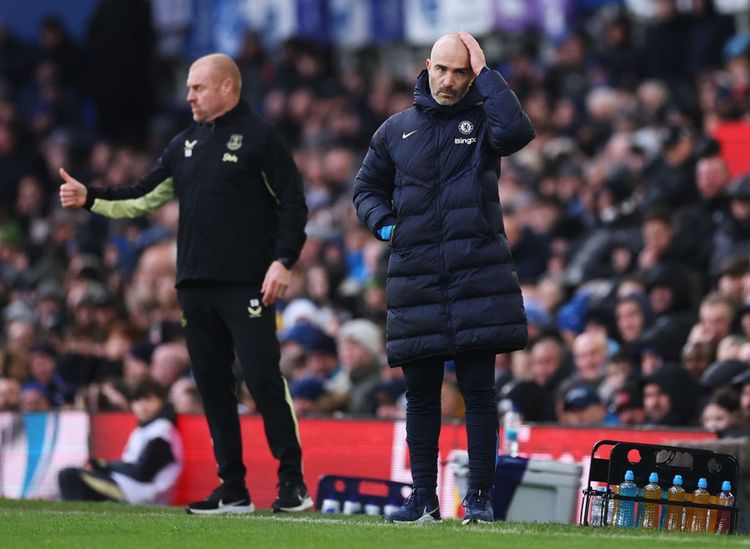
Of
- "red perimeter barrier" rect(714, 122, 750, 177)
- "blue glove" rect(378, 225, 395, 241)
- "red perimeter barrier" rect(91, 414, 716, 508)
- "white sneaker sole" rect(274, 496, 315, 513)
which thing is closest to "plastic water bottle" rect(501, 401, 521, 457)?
"red perimeter barrier" rect(91, 414, 716, 508)

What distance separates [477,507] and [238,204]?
2.14 metres

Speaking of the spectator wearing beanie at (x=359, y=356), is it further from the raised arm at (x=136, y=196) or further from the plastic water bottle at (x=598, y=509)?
the plastic water bottle at (x=598, y=509)

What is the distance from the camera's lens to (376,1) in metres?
21.3

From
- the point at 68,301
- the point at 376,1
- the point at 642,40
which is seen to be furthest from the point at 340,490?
the point at 376,1

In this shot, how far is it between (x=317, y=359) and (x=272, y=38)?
9919 millimetres

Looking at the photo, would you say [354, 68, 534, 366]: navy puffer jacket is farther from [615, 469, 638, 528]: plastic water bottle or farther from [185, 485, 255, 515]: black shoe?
[185, 485, 255, 515]: black shoe

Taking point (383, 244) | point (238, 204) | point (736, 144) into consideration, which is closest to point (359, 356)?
point (383, 244)

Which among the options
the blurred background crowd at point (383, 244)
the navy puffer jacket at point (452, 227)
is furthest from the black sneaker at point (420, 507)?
the blurred background crowd at point (383, 244)

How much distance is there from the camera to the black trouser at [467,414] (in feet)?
24.8

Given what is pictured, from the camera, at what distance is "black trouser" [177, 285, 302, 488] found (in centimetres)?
873

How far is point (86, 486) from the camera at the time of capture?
455 inches

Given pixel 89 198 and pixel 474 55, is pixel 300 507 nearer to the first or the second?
pixel 89 198

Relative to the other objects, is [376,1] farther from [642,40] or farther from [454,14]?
[642,40]

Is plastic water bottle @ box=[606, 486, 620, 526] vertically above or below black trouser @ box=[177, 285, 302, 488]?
below
